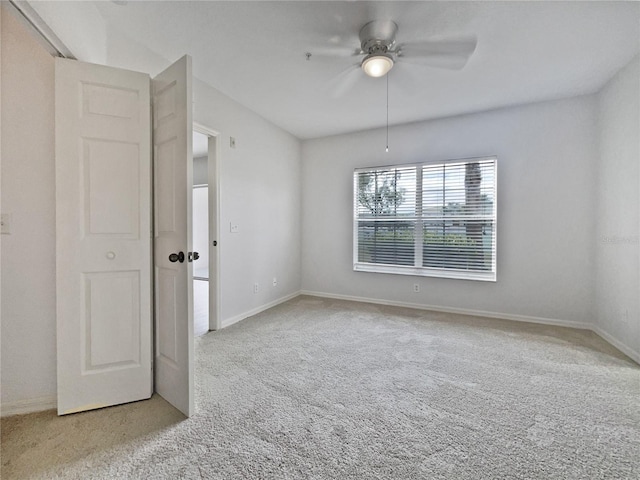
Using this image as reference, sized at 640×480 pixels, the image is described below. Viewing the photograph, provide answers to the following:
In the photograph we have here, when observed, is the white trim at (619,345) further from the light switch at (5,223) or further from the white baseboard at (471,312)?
the light switch at (5,223)

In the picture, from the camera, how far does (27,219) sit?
1.77 m

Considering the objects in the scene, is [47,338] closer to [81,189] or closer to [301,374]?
[81,189]

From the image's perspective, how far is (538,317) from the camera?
3480mm

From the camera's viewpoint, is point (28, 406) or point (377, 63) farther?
point (377, 63)

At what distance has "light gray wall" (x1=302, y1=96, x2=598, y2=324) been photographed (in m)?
3.27

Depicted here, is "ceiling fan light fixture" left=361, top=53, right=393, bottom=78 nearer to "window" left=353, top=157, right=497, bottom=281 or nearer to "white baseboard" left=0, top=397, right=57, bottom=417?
"window" left=353, top=157, right=497, bottom=281

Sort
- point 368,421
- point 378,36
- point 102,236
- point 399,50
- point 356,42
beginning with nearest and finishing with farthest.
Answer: point 368,421 → point 102,236 → point 378,36 → point 356,42 → point 399,50

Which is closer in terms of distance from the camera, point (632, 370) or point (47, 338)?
point (47, 338)

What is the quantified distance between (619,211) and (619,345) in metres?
1.32

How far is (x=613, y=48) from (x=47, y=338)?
4.88 m

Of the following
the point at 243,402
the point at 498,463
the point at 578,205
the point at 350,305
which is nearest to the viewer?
the point at 498,463

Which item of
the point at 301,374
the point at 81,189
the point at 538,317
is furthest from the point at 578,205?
the point at 81,189

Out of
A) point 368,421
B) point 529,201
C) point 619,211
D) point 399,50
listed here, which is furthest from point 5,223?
point 619,211

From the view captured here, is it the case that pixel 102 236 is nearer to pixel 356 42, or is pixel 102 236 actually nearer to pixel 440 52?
pixel 356 42
